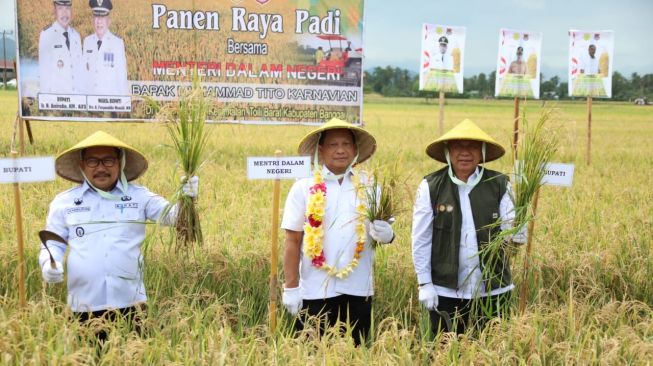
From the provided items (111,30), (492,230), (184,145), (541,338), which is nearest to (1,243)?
(184,145)

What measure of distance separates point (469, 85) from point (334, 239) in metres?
63.7

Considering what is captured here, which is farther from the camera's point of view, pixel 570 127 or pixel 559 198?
pixel 559 198

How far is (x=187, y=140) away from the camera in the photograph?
399cm

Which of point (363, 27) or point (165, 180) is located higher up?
point (363, 27)

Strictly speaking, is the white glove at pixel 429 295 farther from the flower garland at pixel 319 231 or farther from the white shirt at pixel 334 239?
the flower garland at pixel 319 231

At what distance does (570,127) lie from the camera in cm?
386

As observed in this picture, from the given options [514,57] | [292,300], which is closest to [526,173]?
[292,300]

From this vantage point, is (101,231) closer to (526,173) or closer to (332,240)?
(332,240)

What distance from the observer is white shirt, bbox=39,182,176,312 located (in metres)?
3.57

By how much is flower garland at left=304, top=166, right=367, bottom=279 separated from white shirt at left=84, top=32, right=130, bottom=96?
5627 millimetres

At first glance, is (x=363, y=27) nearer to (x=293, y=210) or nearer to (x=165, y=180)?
(x=165, y=180)

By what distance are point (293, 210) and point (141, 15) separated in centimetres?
596

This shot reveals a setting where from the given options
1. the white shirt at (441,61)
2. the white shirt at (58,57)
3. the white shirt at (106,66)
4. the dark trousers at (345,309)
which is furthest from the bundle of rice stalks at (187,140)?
the white shirt at (441,61)

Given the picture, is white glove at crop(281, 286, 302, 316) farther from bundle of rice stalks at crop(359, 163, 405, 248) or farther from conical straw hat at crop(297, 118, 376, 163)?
conical straw hat at crop(297, 118, 376, 163)
